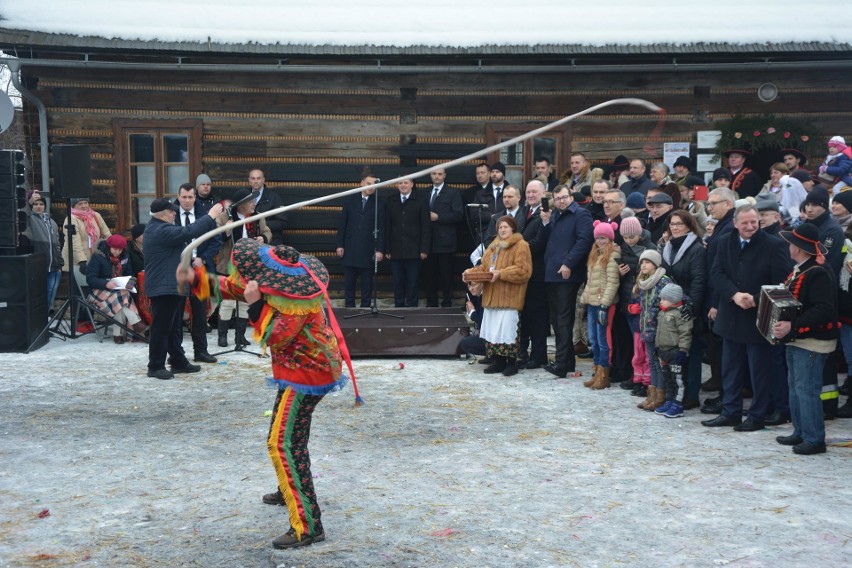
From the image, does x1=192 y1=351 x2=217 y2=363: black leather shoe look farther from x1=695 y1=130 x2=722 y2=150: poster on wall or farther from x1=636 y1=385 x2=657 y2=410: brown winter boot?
x1=695 y1=130 x2=722 y2=150: poster on wall

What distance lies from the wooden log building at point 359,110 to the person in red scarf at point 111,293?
5.38 feet

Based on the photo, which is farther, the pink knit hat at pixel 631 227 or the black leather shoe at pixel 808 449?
the pink knit hat at pixel 631 227

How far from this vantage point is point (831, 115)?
582 inches

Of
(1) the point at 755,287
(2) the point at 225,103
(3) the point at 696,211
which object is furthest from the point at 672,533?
(2) the point at 225,103

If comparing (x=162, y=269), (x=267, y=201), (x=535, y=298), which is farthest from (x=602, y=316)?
(x=267, y=201)

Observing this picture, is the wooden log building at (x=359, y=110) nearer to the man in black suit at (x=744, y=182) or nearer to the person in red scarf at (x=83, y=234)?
the person in red scarf at (x=83, y=234)

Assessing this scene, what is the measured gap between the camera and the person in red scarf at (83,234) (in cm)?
1348

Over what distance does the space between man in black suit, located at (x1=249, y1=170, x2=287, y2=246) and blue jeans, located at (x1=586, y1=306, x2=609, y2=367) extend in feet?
18.0

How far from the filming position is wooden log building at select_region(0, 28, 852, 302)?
1426 cm

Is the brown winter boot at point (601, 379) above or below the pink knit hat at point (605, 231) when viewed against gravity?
below

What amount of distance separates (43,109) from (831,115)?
11798 mm

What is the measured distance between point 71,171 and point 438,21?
5.76 m

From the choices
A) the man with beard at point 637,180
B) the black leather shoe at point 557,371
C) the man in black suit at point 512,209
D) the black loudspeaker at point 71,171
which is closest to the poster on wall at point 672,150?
the man with beard at point 637,180

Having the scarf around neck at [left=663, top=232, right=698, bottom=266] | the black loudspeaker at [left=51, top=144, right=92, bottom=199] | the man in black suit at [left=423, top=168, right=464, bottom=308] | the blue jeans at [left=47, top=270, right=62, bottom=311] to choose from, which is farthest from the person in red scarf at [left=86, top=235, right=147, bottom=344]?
the scarf around neck at [left=663, top=232, right=698, bottom=266]
